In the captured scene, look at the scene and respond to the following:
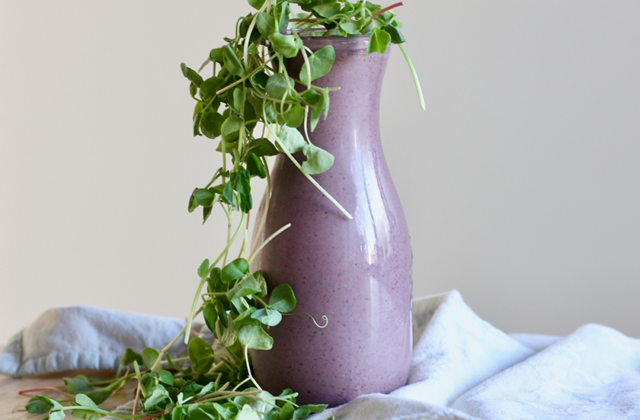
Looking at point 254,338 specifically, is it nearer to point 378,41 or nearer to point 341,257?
point 341,257

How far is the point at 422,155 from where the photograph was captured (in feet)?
3.61

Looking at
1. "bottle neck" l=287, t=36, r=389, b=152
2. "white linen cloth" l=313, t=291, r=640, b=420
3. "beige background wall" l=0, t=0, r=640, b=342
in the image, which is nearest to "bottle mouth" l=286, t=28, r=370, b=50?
"bottle neck" l=287, t=36, r=389, b=152

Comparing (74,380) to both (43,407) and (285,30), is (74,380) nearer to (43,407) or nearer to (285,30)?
(43,407)

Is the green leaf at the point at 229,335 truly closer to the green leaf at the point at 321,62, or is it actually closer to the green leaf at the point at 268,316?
the green leaf at the point at 268,316

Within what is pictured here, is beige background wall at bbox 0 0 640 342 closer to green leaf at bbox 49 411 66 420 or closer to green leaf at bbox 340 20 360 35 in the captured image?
green leaf at bbox 340 20 360 35

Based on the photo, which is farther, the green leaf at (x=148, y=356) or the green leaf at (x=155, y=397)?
the green leaf at (x=148, y=356)

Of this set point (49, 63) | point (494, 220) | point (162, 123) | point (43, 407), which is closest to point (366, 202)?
point (43, 407)

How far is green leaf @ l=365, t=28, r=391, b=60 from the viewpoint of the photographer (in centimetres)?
40

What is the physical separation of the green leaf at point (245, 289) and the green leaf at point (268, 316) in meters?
0.01

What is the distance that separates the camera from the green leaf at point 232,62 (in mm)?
403

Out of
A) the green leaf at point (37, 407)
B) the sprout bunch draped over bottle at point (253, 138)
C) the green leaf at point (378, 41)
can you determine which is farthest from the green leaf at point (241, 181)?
the green leaf at point (37, 407)

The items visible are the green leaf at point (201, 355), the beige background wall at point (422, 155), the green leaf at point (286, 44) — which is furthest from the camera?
the beige background wall at point (422, 155)

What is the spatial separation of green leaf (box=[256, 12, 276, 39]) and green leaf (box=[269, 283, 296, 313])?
17 centimetres

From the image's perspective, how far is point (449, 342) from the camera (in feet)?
1.85
